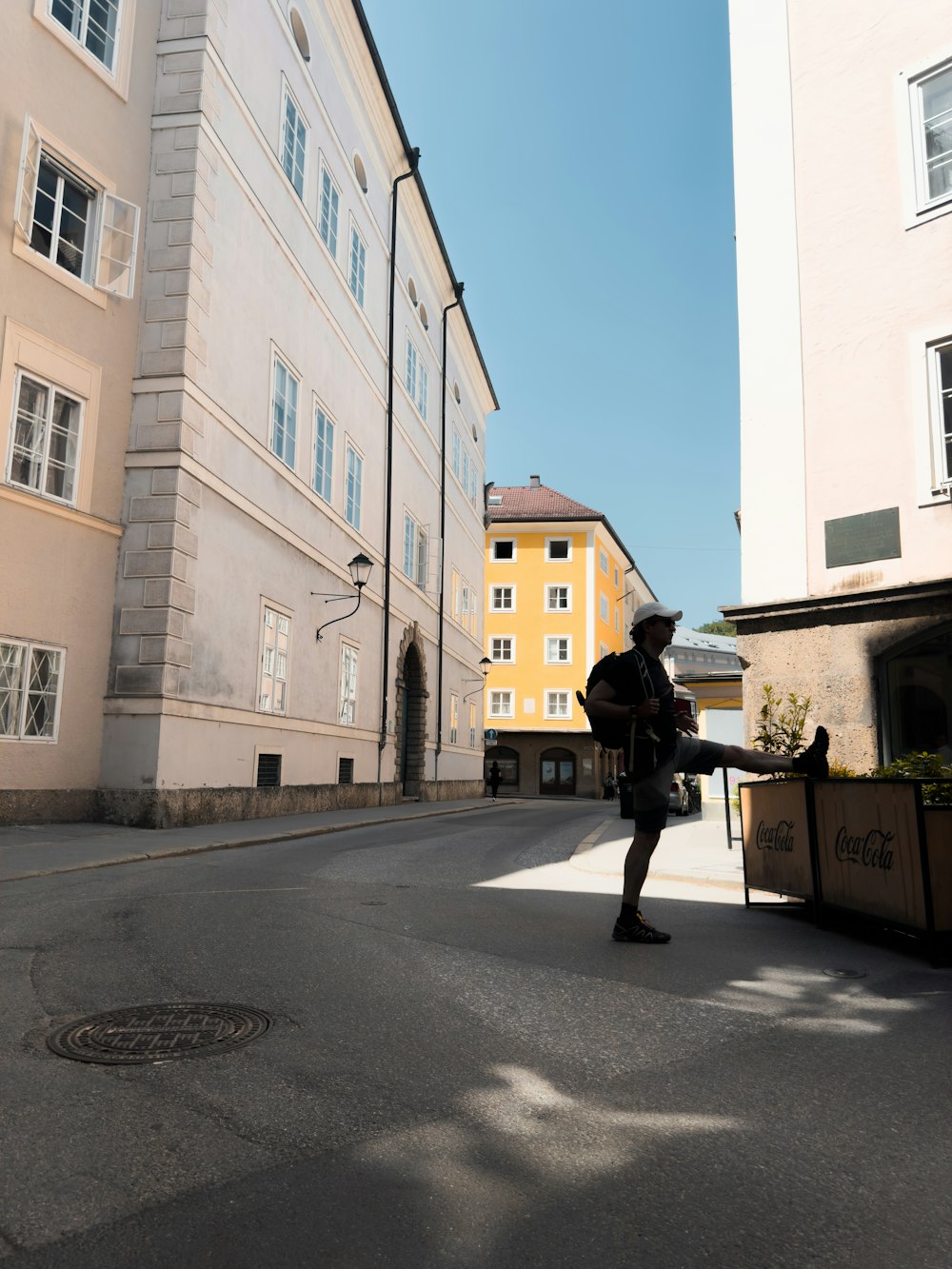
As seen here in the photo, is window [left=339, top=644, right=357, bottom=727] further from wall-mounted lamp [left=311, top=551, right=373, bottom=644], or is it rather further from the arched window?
the arched window

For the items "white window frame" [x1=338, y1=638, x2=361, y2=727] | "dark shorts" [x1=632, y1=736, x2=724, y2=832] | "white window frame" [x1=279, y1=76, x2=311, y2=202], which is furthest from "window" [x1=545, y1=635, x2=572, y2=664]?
"dark shorts" [x1=632, y1=736, x2=724, y2=832]

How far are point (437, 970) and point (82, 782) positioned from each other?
10038 millimetres

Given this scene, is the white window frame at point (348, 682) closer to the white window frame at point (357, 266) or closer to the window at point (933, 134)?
the white window frame at point (357, 266)

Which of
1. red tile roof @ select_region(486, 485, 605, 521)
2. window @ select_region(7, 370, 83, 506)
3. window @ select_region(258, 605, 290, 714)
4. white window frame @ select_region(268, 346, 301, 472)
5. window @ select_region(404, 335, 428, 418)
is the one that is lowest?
window @ select_region(258, 605, 290, 714)

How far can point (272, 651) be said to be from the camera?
18.7m

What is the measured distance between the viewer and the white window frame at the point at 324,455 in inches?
842

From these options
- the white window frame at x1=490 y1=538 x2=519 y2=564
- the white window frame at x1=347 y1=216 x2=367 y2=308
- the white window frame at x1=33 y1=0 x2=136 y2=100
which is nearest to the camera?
the white window frame at x1=33 y1=0 x2=136 y2=100

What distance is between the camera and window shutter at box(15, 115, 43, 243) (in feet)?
41.8

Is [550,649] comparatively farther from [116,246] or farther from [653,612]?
[653,612]

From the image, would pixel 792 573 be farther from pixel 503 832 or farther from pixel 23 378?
pixel 23 378

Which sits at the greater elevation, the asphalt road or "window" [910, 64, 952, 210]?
"window" [910, 64, 952, 210]

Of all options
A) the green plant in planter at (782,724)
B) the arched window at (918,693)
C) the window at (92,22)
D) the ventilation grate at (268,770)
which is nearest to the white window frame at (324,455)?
the ventilation grate at (268,770)

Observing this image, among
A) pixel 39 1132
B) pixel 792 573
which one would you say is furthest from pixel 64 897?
pixel 792 573

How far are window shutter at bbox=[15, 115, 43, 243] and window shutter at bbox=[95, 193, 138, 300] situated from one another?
1.37 meters
